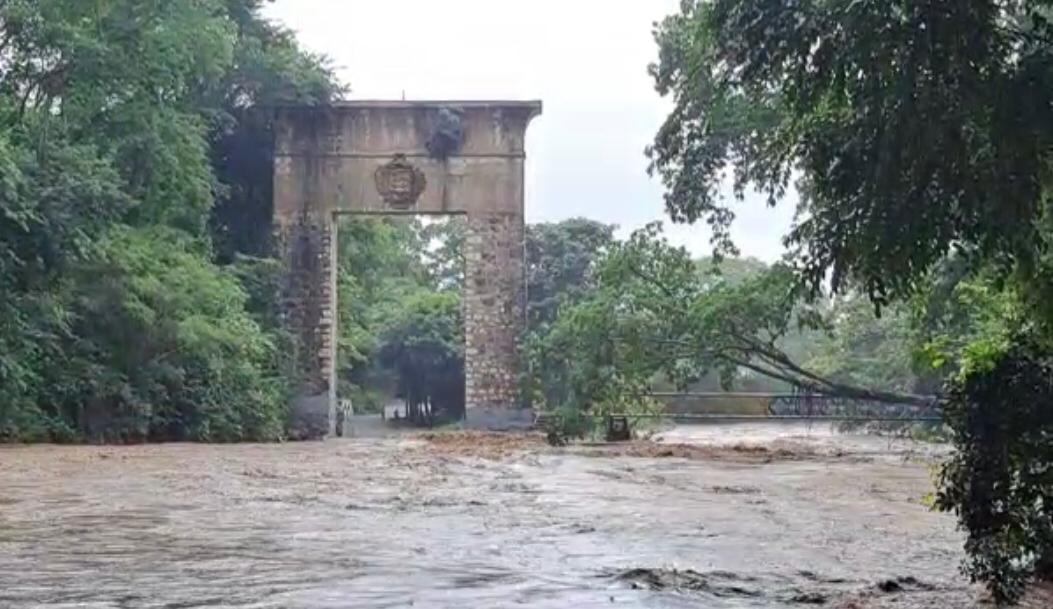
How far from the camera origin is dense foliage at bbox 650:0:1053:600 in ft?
16.3

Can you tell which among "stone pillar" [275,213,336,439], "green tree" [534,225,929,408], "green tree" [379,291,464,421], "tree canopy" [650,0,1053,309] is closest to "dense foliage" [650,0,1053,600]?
"tree canopy" [650,0,1053,309]

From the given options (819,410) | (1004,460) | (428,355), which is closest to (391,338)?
(428,355)

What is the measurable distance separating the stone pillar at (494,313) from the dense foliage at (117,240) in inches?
164

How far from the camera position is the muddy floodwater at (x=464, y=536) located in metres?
6.02

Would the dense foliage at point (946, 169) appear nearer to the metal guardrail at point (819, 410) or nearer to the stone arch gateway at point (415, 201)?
the metal guardrail at point (819, 410)

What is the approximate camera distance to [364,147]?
94.4ft

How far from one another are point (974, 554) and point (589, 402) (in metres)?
16.7

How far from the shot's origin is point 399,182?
2859 cm

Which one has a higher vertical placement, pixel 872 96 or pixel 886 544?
pixel 872 96

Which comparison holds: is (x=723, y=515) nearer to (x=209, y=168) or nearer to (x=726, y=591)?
(x=726, y=591)

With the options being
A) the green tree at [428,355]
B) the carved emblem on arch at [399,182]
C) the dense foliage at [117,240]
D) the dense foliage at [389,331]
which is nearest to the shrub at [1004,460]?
the dense foliage at [117,240]

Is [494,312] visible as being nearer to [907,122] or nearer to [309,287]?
[309,287]

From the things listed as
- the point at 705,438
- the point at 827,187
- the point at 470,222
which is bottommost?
the point at 705,438

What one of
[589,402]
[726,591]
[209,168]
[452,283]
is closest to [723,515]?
[726,591]
